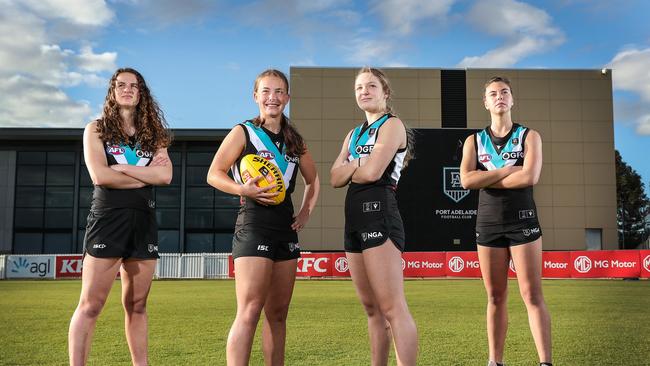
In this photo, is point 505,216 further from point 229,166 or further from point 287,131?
point 229,166

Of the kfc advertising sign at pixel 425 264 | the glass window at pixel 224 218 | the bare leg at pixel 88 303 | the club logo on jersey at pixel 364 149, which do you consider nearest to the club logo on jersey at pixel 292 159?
the club logo on jersey at pixel 364 149

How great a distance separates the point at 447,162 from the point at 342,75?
12.6m

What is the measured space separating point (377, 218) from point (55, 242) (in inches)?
1678

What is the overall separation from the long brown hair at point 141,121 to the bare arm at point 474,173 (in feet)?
8.42

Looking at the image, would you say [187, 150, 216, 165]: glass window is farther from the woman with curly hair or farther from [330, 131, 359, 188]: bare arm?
[330, 131, 359, 188]: bare arm

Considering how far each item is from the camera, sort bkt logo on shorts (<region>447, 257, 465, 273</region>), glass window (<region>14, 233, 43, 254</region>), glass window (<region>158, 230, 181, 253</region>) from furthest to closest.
Result: glass window (<region>14, 233, 43, 254</region>) < glass window (<region>158, 230, 181, 253</region>) < bkt logo on shorts (<region>447, 257, 465, 273</region>)

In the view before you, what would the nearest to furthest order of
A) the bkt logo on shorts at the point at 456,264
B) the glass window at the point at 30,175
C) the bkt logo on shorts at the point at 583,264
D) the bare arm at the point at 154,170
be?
the bare arm at the point at 154,170, the bkt logo on shorts at the point at 583,264, the bkt logo on shorts at the point at 456,264, the glass window at the point at 30,175

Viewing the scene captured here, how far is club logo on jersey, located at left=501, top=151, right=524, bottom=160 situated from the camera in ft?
16.3

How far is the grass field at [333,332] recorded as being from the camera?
6.15 meters

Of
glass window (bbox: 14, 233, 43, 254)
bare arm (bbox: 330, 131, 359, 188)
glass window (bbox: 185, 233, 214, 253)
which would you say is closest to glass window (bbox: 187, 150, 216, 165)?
glass window (bbox: 185, 233, 214, 253)

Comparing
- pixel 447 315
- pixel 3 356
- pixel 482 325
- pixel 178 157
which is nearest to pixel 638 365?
pixel 482 325

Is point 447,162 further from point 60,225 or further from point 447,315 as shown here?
point 60,225

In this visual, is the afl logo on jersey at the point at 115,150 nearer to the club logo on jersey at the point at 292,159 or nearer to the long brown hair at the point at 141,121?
the long brown hair at the point at 141,121

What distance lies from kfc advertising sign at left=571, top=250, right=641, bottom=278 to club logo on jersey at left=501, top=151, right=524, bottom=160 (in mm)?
20984
